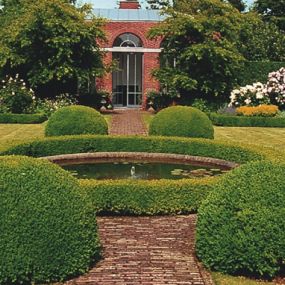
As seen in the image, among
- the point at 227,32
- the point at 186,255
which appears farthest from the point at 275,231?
the point at 227,32

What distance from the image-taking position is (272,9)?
43.8 m

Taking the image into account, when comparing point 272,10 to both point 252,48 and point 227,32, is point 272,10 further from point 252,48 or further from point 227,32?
point 227,32

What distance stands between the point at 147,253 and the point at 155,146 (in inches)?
284

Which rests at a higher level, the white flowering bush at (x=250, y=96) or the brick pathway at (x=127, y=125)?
the white flowering bush at (x=250, y=96)

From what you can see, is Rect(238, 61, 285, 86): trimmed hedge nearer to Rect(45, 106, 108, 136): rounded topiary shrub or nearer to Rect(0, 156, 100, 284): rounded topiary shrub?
Rect(45, 106, 108, 136): rounded topiary shrub

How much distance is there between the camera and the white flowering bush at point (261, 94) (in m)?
26.5

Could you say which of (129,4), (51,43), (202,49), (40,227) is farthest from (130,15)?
(40,227)

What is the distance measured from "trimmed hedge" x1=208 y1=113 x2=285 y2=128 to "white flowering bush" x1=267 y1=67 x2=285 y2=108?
3841 millimetres

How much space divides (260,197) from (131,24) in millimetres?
26707

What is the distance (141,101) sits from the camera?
105ft

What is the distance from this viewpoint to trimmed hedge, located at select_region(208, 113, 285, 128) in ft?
75.5

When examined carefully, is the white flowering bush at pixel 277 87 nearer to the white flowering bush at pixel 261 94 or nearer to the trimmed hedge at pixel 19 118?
the white flowering bush at pixel 261 94

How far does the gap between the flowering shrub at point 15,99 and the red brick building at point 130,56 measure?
7369 mm

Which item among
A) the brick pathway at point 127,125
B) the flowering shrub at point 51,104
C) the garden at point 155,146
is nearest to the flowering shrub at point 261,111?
the garden at point 155,146
